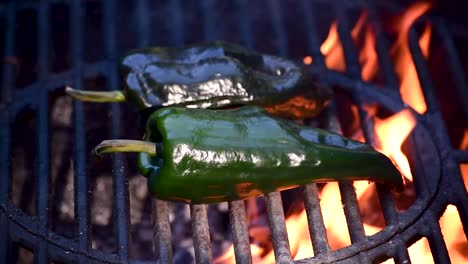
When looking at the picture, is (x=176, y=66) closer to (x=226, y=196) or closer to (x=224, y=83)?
(x=224, y=83)

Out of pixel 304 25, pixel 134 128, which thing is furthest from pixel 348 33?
pixel 134 128

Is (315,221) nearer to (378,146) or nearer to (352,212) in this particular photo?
(352,212)

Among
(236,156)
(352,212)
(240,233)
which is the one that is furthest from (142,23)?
(352,212)

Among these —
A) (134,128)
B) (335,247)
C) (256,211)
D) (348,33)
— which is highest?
(348,33)

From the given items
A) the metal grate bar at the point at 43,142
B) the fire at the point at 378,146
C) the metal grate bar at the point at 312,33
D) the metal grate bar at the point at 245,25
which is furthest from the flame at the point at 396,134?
the metal grate bar at the point at 43,142

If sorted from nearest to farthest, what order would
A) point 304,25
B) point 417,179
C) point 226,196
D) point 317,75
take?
1. point 226,196
2. point 417,179
3. point 317,75
4. point 304,25

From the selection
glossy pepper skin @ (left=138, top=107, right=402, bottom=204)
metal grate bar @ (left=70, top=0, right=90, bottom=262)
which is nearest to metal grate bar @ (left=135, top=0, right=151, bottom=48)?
metal grate bar @ (left=70, top=0, right=90, bottom=262)

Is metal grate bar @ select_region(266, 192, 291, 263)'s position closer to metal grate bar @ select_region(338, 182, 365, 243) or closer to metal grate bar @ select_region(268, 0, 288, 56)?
metal grate bar @ select_region(338, 182, 365, 243)
